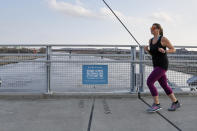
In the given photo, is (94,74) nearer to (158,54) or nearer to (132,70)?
(132,70)

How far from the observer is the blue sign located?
18.6ft

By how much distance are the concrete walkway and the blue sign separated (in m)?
0.47

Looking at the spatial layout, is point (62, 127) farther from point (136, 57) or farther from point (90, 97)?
point (136, 57)

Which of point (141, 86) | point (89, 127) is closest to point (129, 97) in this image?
point (141, 86)

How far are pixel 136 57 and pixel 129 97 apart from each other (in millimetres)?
1032

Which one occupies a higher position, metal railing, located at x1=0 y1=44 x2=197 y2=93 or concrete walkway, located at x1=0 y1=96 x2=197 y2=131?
metal railing, located at x1=0 y1=44 x2=197 y2=93

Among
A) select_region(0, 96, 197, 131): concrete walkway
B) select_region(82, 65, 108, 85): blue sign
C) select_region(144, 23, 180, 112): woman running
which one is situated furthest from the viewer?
select_region(82, 65, 108, 85): blue sign

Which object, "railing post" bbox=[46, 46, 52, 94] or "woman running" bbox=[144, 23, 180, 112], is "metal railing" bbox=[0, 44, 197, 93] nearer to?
"railing post" bbox=[46, 46, 52, 94]

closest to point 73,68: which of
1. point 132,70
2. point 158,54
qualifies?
point 132,70

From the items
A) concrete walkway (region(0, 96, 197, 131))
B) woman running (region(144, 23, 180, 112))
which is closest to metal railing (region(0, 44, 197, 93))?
concrete walkway (region(0, 96, 197, 131))

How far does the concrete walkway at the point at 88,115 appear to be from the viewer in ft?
11.7

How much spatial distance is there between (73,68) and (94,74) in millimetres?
548

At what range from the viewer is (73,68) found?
18.9ft

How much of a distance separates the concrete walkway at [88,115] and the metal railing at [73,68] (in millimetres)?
423
